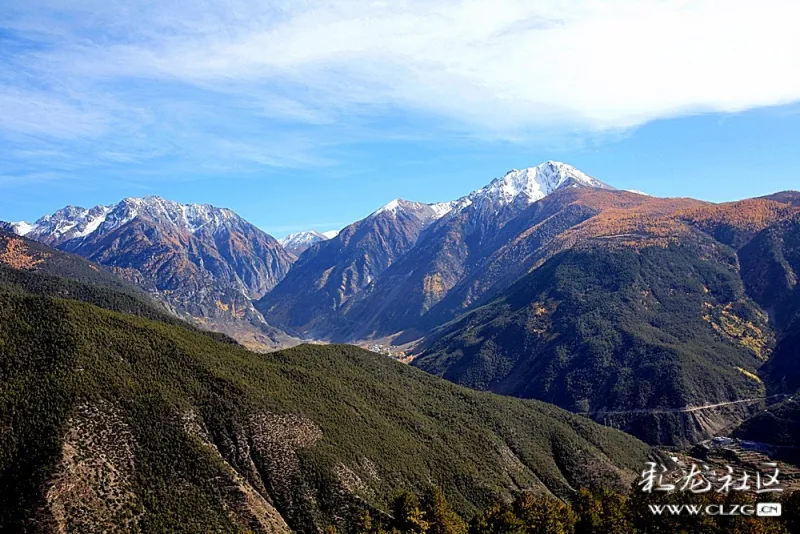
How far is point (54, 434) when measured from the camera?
123 meters

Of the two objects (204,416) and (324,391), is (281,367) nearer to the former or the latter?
(324,391)

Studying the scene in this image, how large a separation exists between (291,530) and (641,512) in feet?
252

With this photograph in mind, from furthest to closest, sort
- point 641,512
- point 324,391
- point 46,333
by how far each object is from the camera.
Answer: point 324,391, point 46,333, point 641,512

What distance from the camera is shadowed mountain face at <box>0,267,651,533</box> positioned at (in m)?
121

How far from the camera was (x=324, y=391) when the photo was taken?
189 meters

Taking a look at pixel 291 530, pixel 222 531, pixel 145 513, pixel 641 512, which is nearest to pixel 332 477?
pixel 291 530

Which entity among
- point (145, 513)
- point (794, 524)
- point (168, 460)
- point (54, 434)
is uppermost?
point (54, 434)

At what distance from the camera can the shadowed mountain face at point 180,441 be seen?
120625mm

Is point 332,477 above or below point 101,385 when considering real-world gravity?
below

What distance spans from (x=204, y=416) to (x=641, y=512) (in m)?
103

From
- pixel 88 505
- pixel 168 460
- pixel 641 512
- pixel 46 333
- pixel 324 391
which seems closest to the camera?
pixel 88 505

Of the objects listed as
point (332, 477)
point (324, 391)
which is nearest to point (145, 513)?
point (332, 477)

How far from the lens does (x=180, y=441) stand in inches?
5477

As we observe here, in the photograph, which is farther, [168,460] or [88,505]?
[168,460]
